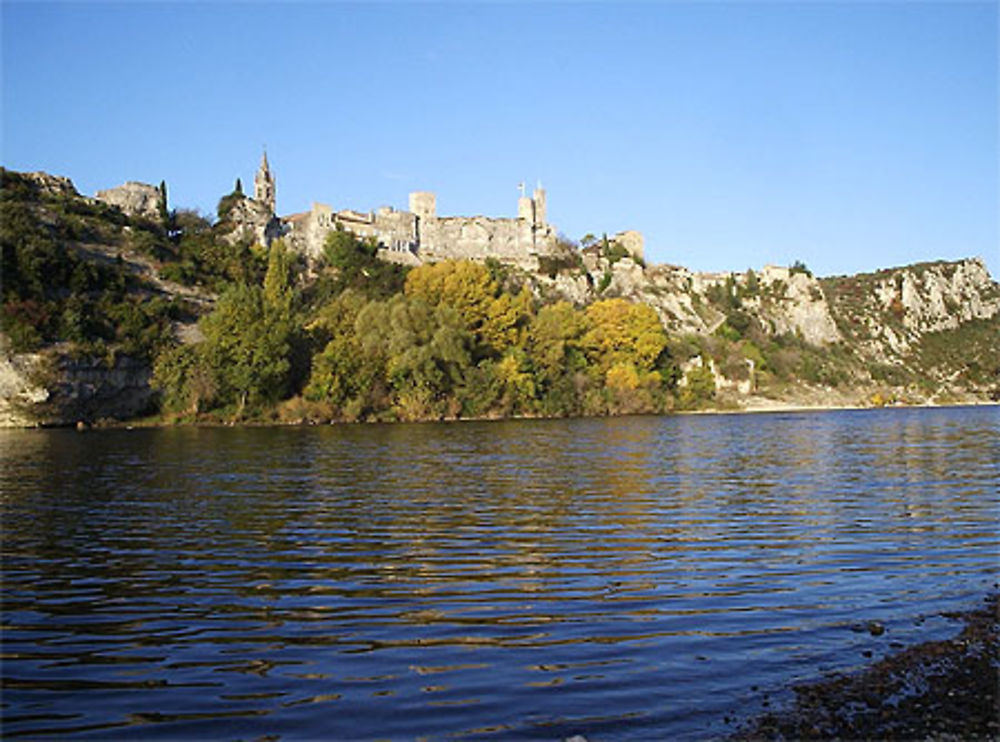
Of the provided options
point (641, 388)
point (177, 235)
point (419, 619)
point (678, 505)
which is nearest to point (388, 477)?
point (678, 505)

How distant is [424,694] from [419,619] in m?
2.58

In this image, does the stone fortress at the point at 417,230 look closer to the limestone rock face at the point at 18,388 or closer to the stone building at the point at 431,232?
the stone building at the point at 431,232

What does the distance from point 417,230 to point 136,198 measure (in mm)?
40158

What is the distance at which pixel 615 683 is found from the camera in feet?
27.5

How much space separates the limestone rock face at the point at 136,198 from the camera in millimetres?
94188

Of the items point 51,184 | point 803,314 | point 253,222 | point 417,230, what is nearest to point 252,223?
point 253,222

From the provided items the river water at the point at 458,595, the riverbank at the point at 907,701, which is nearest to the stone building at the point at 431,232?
the river water at the point at 458,595

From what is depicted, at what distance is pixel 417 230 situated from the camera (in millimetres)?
123500

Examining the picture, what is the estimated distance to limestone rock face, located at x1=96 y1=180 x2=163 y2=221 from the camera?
94188 mm

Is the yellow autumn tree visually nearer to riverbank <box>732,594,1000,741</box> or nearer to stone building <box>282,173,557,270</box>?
stone building <box>282,173,557,270</box>

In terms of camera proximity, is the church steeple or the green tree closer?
the green tree

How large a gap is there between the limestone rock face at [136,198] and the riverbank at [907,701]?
96.4m

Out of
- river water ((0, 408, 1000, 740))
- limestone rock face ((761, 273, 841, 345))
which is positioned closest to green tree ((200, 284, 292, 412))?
river water ((0, 408, 1000, 740))

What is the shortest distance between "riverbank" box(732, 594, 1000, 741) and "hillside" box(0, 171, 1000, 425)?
5583 cm
